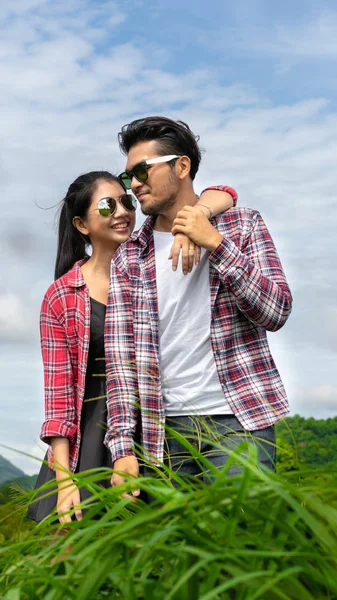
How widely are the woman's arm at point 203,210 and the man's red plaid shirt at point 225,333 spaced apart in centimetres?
8

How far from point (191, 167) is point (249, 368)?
122 cm

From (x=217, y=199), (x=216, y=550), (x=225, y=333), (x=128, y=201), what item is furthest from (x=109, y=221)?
(x=216, y=550)

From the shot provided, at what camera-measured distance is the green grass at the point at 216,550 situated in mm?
1513

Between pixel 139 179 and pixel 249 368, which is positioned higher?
pixel 139 179

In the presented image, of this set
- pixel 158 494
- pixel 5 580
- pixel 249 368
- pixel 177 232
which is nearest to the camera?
pixel 158 494

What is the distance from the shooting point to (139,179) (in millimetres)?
3934

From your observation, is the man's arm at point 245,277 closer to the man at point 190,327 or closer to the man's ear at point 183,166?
the man at point 190,327

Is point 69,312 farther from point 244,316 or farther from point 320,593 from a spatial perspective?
point 320,593

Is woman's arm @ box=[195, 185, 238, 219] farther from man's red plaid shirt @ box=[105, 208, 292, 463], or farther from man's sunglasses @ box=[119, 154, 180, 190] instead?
man's sunglasses @ box=[119, 154, 180, 190]

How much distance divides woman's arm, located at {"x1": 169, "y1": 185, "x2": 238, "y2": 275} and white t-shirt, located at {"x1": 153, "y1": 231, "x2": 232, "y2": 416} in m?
0.18

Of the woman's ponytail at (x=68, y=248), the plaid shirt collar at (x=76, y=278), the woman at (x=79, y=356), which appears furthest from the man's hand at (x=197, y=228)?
the woman's ponytail at (x=68, y=248)

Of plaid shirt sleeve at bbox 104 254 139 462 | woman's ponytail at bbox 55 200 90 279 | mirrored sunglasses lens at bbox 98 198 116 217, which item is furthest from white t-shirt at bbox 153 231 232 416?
woman's ponytail at bbox 55 200 90 279

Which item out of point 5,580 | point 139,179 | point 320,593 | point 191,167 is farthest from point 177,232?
point 320,593

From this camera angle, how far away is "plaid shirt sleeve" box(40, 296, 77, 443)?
154 inches
